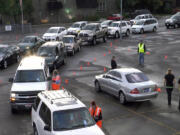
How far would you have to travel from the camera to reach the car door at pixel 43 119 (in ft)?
32.8

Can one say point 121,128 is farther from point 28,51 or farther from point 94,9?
point 94,9

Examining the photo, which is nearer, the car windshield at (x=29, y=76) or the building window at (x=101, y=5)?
the car windshield at (x=29, y=76)

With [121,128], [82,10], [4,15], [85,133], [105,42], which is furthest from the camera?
[82,10]

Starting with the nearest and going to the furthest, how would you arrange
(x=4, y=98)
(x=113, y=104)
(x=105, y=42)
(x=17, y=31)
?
(x=113, y=104)
(x=4, y=98)
(x=105, y=42)
(x=17, y=31)

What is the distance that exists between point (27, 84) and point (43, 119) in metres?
4.96

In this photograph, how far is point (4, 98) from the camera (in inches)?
693

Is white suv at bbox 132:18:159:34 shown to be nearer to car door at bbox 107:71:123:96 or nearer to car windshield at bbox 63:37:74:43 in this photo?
car windshield at bbox 63:37:74:43

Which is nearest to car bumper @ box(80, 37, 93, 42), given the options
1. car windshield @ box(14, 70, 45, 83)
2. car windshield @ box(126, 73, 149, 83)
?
car windshield @ box(126, 73, 149, 83)

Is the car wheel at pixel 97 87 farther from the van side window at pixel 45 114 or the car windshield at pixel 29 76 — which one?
the van side window at pixel 45 114

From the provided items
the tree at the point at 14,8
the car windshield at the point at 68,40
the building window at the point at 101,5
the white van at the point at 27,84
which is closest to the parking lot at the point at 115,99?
the white van at the point at 27,84

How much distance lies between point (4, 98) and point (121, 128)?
787cm

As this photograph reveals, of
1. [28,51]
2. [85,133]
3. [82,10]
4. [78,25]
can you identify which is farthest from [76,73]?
[82,10]

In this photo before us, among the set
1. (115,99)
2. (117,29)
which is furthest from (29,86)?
(117,29)

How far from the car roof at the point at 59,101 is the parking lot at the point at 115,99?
2.38m
